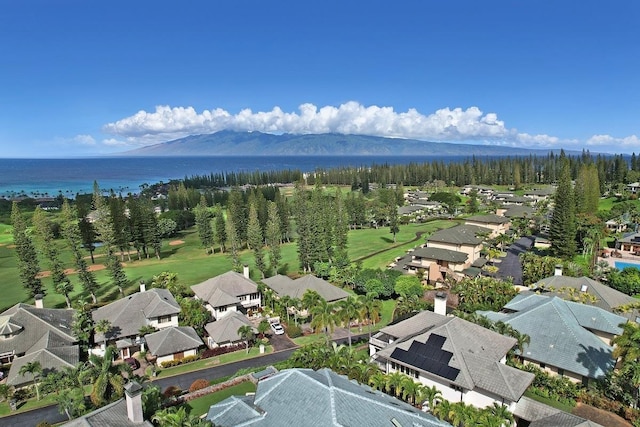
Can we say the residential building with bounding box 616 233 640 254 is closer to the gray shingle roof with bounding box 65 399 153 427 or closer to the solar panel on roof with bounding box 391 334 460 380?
the solar panel on roof with bounding box 391 334 460 380

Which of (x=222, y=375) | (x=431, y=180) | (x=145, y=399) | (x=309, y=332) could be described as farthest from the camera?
(x=431, y=180)

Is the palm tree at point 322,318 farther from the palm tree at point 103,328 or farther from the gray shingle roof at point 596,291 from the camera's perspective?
the gray shingle roof at point 596,291

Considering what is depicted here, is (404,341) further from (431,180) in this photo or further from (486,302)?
(431,180)

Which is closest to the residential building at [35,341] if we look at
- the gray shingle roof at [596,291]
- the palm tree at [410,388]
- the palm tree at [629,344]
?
the palm tree at [410,388]

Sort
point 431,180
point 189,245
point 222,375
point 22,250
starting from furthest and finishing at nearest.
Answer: point 431,180 → point 189,245 → point 22,250 → point 222,375

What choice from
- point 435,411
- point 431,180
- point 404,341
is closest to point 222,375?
point 404,341

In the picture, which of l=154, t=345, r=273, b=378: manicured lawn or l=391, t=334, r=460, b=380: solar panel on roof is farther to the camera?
l=154, t=345, r=273, b=378: manicured lawn

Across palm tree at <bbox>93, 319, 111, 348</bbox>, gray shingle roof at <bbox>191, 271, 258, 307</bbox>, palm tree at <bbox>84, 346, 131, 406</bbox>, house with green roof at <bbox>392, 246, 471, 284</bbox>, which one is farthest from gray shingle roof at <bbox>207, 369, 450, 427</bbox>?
house with green roof at <bbox>392, 246, 471, 284</bbox>

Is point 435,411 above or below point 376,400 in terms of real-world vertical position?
below
